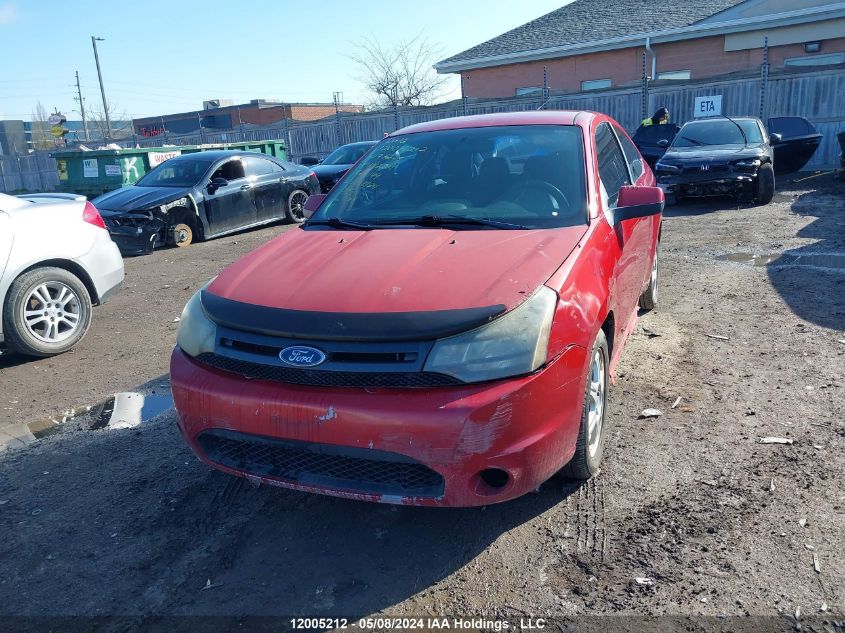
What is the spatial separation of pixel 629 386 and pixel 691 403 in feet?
1.37

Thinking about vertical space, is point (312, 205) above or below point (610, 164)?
below

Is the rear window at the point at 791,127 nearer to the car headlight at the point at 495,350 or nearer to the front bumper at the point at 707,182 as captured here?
the front bumper at the point at 707,182

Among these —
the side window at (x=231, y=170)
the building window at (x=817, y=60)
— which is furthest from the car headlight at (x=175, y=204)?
the building window at (x=817, y=60)

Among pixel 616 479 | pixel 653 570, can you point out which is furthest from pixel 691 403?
pixel 653 570

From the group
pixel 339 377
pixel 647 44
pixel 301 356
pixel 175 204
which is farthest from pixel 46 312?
pixel 647 44

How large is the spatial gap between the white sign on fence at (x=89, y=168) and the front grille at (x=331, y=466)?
13730 mm

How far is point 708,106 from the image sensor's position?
59.1 ft

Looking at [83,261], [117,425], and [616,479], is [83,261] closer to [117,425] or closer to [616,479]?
[117,425]

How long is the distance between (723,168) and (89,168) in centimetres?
1265

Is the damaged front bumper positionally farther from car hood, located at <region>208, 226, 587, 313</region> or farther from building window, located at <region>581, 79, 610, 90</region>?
building window, located at <region>581, 79, 610, 90</region>

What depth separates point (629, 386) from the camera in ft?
14.6

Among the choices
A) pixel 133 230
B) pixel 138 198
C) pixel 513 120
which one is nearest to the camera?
pixel 513 120

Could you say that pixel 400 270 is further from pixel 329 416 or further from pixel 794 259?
pixel 794 259

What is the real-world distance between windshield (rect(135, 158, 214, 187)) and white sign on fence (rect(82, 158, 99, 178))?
369 cm
